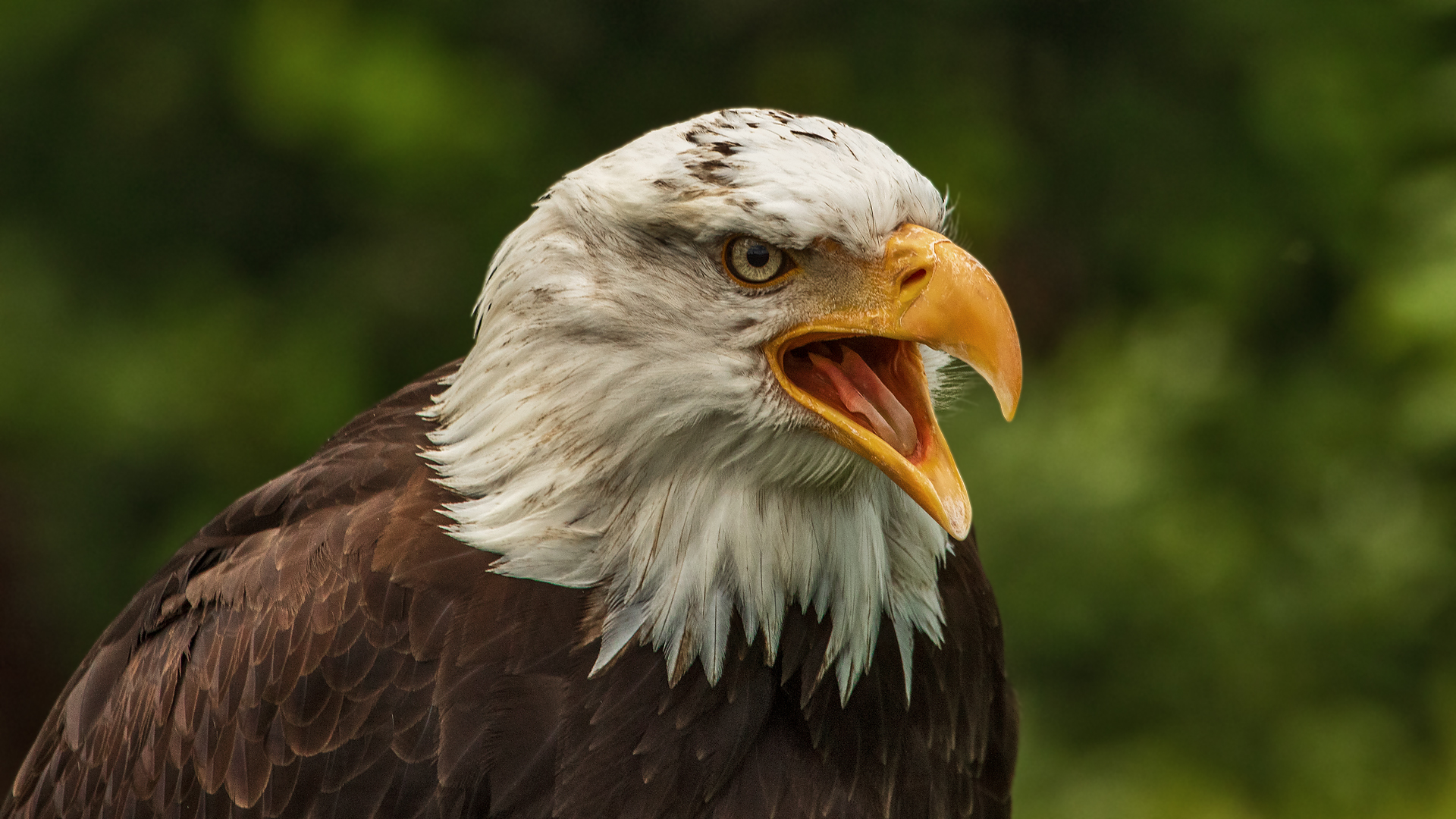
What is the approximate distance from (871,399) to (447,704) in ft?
2.89

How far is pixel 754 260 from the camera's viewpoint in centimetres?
245

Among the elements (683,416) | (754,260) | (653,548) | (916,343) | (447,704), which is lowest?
(447,704)

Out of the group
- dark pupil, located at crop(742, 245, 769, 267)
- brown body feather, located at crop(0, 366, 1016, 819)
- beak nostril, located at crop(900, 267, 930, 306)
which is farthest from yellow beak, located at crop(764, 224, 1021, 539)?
brown body feather, located at crop(0, 366, 1016, 819)

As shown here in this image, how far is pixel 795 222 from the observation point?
239 cm

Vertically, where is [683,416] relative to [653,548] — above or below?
above

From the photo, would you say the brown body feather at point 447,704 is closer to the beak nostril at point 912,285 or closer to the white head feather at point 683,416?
the white head feather at point 683,416

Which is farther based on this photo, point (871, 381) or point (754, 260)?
point (871, 381)

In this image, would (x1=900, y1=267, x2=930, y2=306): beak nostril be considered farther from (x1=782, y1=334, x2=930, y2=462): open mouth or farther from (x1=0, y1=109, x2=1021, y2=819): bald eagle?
(x1=782, y1=334, x2=930, y2=462): open mouth

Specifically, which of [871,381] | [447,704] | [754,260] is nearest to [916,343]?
[871,381]

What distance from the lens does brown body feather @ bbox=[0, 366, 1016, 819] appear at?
103 inches

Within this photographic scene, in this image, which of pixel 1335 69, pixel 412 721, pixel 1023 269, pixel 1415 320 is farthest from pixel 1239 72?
pixel 412 721

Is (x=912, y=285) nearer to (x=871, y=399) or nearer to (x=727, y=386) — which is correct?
(x=871, y=399)

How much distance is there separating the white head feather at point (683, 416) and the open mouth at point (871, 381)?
0.08m

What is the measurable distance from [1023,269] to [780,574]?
4.81 metres
